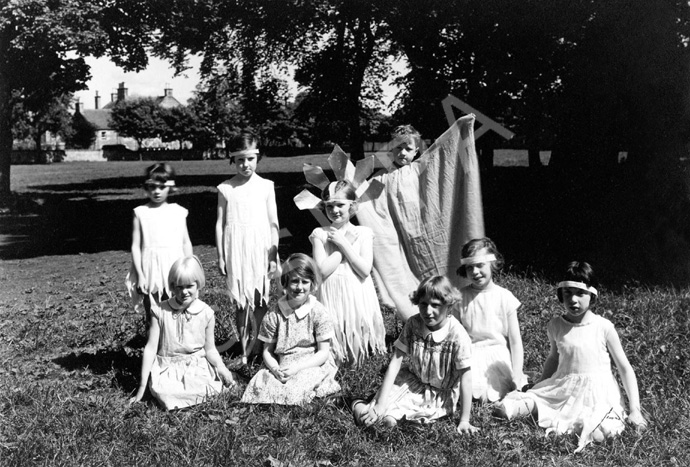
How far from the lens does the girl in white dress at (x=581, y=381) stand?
4.33m

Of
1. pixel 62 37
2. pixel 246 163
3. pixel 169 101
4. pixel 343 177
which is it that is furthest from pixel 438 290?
pixel 169 101

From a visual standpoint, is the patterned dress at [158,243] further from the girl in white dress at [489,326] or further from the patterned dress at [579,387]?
the patterned dress at [579,387]

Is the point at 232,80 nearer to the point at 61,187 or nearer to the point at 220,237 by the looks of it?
the point at 220,237

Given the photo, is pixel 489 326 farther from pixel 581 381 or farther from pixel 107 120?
pixel 107 120

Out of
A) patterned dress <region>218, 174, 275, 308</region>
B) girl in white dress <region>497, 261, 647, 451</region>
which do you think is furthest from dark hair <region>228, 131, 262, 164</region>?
girl in white dress <region>497, 261, 647, 451</region>

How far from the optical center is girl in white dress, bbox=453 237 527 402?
490 centimetres

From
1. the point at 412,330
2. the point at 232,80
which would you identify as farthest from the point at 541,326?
the point at 232,80

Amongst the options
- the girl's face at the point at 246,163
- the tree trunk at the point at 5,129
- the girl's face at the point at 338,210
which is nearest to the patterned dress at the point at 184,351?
the girl's face at the point at 246,163

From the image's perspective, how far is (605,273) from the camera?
8.73 m

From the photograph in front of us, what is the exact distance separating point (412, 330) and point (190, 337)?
1.68 meters

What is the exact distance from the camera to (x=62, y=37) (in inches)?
487

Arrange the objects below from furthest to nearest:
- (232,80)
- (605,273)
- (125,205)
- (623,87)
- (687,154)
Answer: (125,205) → (232,80) → (623,87) → (687,154) → (605,273)

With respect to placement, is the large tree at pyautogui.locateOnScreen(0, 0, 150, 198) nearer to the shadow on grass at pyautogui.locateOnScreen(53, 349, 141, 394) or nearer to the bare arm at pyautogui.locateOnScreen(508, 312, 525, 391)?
the shadow on grass at pyautogui.locateOnScreen(53, 349, 141, 394)

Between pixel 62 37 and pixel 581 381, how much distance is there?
1135 centimetres
